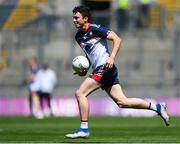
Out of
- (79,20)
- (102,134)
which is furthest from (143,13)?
(79,20)

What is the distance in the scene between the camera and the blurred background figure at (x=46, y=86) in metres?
31.2

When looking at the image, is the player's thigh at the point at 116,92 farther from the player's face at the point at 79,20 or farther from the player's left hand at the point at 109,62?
the player's face at the point at 79,20

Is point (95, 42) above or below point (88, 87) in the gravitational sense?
above

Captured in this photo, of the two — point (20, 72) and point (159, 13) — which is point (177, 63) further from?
point (20, 72)

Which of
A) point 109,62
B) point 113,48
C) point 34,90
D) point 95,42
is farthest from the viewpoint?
point 34,90

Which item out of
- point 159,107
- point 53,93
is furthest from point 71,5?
point 159,107

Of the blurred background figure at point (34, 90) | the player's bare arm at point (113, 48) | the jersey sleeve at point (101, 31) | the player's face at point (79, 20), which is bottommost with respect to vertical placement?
the blurred background figure at point (34, 90)

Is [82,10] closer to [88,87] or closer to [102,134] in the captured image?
[88,87]

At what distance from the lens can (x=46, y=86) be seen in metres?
31.2

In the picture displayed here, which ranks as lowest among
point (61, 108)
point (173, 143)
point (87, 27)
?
point (61, 108)

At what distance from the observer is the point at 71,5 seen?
3597 centimetres

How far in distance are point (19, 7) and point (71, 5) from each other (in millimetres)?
2569

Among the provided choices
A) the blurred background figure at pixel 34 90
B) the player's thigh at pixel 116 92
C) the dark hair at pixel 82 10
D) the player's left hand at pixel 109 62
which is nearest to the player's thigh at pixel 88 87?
the player's thigh at pixel 116 92

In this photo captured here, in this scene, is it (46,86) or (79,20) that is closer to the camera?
(79,20)
